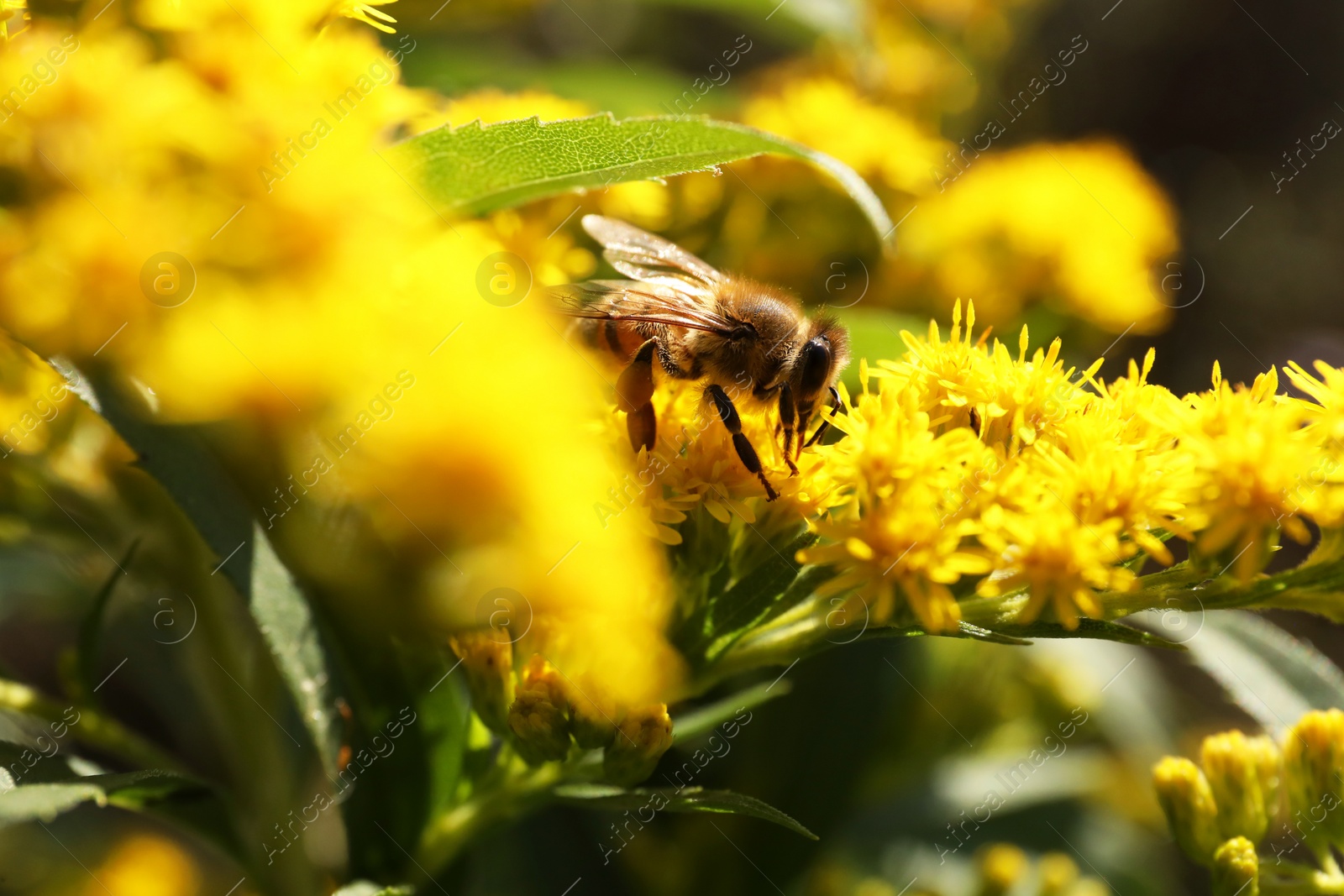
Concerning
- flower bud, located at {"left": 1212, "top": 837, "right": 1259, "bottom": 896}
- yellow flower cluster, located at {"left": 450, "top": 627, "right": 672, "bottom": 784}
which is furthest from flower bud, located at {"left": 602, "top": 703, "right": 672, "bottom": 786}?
flower bud, located at {"left": 1212, "top": 837, "right": 1259, "bottom": 896}

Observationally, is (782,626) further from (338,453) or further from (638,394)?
(338,453)

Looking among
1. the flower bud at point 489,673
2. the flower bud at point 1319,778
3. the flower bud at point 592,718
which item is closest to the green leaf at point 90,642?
the flower bud at point 489,673

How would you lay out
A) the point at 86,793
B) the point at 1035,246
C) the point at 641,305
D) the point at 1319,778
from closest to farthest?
the point at 86,793
the point at 1319,778
the point at 641,305
the point at 1035,246

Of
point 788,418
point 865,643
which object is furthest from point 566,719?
point 865,643

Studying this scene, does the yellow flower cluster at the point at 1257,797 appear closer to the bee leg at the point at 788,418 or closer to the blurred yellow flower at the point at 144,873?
Answer: the bee leg at the point at 788,418

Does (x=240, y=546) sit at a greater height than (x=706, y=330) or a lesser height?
greater

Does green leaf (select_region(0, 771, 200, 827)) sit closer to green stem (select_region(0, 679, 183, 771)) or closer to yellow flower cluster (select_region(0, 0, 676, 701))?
green stem (select_region(0, 679, 183, 771))

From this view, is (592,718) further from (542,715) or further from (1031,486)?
(1031,486)
